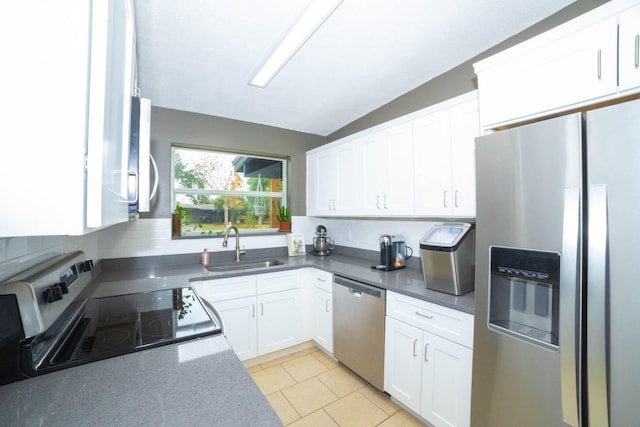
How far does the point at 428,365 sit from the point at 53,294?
1890mm

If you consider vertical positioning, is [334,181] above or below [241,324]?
above

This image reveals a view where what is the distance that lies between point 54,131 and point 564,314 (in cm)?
155

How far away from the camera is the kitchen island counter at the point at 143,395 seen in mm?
639

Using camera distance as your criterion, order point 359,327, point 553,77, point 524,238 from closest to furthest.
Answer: point 524,238 < point 553,77 < point 359,327

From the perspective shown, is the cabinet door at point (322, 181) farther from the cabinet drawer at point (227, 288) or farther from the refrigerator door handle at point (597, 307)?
the refrigerator door handle at point (597, 307)

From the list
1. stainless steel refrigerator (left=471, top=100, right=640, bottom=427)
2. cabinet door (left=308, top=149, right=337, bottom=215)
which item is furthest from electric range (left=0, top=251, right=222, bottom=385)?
cabinet door (left=308, top=149, right=337, bottom=215)

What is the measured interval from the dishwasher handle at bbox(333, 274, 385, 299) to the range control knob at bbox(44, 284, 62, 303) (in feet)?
5.64

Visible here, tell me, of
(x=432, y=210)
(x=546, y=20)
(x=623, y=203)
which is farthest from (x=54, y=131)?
(x=546, y=20)

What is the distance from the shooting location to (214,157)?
117 inches

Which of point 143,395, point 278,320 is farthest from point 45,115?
point 278,320

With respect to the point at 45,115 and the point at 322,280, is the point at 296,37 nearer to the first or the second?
the point at 45,115

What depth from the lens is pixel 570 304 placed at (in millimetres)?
1019

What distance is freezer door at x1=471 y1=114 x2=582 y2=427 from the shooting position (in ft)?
3.43

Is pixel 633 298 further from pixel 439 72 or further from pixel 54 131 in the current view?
pixel 439 72
